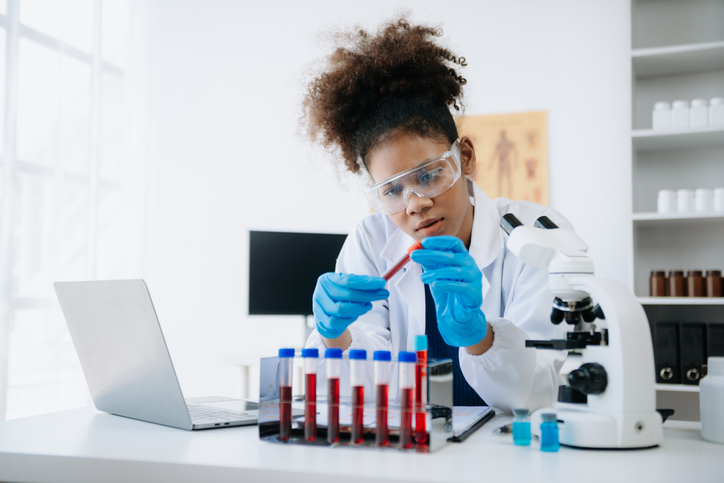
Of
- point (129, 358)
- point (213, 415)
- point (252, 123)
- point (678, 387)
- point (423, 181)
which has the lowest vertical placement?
point (678, 387)

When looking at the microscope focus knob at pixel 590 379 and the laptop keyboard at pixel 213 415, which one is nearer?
the microscope focus knob at pixel 590 379

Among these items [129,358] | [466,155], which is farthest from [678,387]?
[129,358]

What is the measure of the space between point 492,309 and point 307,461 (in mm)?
798

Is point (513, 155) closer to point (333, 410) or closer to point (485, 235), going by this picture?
point (485, 235)

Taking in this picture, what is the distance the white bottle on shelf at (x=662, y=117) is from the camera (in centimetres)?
249

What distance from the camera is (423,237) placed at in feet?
4.30

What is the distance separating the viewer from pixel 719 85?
2664 millimetres

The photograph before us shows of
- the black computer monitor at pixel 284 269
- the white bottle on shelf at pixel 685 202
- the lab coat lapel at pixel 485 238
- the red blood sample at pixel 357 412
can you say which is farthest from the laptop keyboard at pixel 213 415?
the white bottle on shelf at pixel 685 202

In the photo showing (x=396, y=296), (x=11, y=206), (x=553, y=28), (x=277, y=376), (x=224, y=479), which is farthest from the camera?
(x=553, y=28)

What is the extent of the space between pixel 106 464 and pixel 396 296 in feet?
2.94

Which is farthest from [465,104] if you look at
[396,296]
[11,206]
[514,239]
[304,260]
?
[11,206]

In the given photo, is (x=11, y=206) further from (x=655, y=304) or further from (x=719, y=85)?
(x=719, y=85)

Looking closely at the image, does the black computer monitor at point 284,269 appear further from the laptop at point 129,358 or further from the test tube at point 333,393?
the test tube at point 333,393

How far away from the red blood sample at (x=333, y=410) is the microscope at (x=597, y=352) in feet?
0.98
